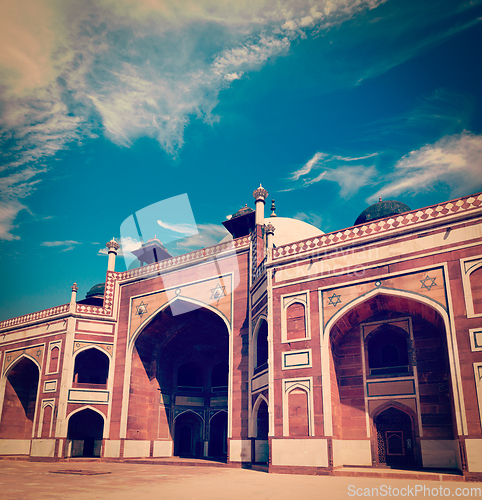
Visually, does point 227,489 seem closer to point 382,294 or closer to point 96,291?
point 382,294

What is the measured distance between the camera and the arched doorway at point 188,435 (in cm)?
2230

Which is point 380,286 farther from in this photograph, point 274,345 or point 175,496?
point 175,496

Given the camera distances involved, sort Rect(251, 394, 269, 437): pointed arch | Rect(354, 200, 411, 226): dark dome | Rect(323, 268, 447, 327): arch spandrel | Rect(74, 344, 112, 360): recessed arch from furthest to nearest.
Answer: Rect(74, 344, 112, 360): recessed arch
Rect(354, 200, 411, 226): dark dome
Rect(251, 394, 269, 437): pointed arch
Rect(323, 268, 447, 327): arch spandrel

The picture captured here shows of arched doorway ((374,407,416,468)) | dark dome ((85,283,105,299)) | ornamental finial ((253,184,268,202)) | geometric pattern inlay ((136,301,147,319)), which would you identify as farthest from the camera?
dark dome ((85,283,105,299))

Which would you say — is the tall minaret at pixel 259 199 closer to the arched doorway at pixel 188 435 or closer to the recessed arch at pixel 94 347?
the recessed arch at pixel 94 347

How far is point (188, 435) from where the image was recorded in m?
22.8

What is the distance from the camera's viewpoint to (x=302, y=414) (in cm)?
1324

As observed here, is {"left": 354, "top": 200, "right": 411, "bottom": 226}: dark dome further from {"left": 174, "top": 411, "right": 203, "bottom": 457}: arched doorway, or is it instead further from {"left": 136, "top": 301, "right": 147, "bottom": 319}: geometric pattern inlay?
{"left": 174, "top": 411, "right": 203, "bottom": 457}: arched doorway

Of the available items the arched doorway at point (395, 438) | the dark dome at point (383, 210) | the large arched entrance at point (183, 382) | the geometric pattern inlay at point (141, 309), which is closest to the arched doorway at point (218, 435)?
the large arched entrance at point (183, 382)

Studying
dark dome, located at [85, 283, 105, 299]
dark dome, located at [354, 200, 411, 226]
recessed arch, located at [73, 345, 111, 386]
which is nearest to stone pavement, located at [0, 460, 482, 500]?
dark dome, located at [354, 200, 411, 226]

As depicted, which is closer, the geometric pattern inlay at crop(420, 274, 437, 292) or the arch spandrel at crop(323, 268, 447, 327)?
the arch spandrel at crop(323, 268, 447, 327)

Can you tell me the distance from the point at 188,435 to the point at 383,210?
14.9m

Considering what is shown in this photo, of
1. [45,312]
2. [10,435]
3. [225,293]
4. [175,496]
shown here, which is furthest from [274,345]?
[10,435]

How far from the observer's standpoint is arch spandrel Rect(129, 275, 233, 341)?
738 inches
